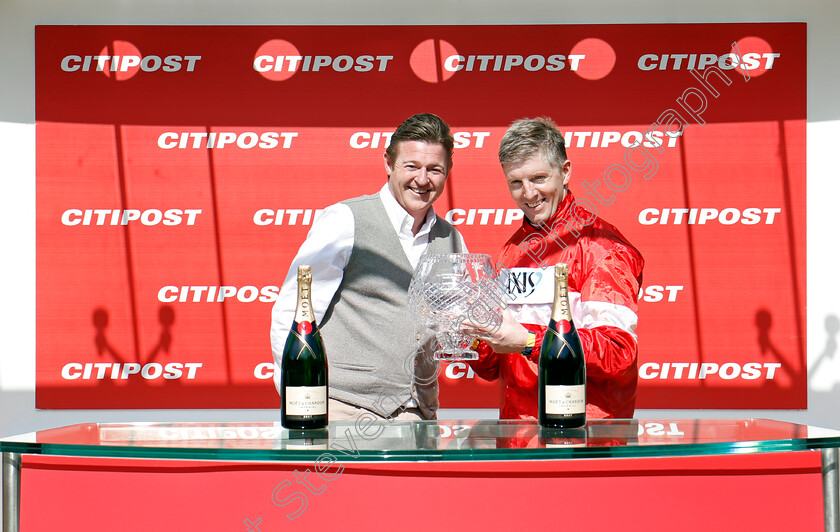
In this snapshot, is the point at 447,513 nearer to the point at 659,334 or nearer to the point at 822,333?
the point at 659,334

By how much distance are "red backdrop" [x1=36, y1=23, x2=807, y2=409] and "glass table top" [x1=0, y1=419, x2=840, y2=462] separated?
8.44 feet

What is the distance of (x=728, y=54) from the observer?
14.0ft

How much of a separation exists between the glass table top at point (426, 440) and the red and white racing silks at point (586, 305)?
0.19 m

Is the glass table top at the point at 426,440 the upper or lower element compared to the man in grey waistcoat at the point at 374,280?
lower

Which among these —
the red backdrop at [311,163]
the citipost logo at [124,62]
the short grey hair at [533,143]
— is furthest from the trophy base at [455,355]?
the citipost logo at [124,62]

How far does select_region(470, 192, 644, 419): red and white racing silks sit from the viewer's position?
1.88 meters

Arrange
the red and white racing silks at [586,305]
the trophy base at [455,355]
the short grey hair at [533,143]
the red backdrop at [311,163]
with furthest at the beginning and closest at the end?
the red backdrop at [311,163], the short grey hair at [533,143], the red and white racing silks at [586,305], the trophy base at [455,355]

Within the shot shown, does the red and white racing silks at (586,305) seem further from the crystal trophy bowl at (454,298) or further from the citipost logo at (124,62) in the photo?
the citipost logo at (124,62)

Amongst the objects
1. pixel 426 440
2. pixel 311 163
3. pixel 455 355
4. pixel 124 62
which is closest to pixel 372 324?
pixel 455 355

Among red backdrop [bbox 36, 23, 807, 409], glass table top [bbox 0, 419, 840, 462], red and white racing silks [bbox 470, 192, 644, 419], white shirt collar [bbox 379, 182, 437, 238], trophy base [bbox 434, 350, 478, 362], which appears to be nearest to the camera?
glass table top [bbox 0, 419, 840, 462]

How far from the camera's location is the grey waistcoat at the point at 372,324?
254 centimetres

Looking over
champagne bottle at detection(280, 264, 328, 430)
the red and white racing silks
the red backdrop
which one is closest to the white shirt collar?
the red and white racing silks

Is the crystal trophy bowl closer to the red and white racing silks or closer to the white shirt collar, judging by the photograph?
the red and white racing silks

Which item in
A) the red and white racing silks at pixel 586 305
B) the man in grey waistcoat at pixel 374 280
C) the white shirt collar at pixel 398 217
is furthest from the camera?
the white shirt collar at pixel 398 217
